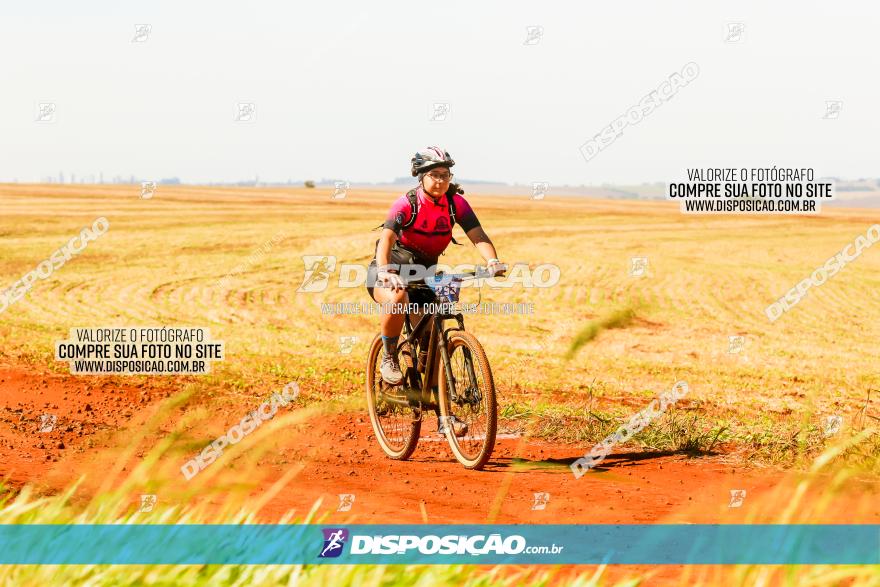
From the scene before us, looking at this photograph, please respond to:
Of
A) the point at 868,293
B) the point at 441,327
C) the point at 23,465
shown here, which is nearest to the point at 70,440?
the point at 23,465

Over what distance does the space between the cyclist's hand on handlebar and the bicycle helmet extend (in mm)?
840

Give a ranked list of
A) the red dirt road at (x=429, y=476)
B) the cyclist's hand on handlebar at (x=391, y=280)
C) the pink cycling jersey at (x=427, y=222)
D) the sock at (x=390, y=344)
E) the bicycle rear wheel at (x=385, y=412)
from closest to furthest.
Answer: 1. the red dirt road at (x=429, y=476)
2. the cyclist's hand on handlebar at (x=391, y=280)
3. the pink cycling jersey at (x=427, y=222)
4. the sock at (x=390, y=344)
5. the bicycle rear wheel at (x=385, y=412)

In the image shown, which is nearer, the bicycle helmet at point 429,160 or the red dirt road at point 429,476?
the red dirt road at point 429,476

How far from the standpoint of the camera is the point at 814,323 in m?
19.0

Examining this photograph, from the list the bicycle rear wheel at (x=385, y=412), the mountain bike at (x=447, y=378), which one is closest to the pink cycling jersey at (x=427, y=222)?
the mountain bike at (x=447, y=378)

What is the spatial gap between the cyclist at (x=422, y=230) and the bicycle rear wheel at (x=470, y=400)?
0.46 ft

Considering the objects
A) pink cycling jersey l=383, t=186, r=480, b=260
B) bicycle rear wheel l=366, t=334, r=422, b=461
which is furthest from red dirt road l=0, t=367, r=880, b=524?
pink cycling jersey l=383, t=186, r=480, b=260

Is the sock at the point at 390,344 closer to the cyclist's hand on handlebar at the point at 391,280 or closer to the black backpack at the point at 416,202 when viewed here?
the cyclist's hand on handlebar at the point at 391,280

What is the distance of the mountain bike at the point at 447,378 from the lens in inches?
283

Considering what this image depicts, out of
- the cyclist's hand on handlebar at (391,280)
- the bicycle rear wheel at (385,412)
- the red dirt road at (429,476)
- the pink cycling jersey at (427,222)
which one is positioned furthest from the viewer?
the bicycle rear wheel at (385,412)

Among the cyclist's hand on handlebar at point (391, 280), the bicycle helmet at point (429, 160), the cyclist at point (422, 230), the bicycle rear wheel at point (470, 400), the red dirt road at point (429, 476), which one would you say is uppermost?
the bicycle helmet at point (429, 160)

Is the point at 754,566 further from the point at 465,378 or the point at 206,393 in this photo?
the point at 206,393

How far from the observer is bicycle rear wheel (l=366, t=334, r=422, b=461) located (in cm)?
841

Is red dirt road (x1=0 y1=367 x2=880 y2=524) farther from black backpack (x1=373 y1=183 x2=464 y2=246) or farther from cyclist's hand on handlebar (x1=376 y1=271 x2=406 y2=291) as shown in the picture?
black backpack (x1=373 y1=183 x2=464 y2=246)
